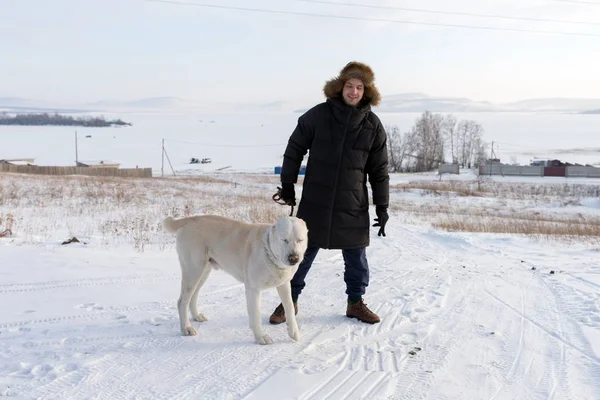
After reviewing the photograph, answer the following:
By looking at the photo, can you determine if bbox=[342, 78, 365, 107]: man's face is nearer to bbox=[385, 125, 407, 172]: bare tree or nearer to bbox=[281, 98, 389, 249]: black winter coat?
bbox=[281, 98, 389, 249]: black winter coat

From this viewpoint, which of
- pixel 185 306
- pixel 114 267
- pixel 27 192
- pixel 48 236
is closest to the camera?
pixel 185 306

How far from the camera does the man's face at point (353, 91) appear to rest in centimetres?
473

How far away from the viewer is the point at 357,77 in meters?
4.75

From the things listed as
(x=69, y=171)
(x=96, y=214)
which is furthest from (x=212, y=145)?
(x=96, y=214)

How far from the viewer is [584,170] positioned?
2388 inches

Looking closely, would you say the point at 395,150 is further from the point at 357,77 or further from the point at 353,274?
the point at 357,77

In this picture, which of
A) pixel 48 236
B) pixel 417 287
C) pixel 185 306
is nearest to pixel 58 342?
pixel 185 306

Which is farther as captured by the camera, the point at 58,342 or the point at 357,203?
the point at 357,203

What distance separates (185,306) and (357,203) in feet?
6.53

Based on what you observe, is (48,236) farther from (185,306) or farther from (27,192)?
(27,192)

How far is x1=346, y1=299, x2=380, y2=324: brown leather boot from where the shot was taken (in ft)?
16.0

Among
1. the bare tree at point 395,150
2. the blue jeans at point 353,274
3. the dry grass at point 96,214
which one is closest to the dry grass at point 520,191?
the dry grass at point 96,214

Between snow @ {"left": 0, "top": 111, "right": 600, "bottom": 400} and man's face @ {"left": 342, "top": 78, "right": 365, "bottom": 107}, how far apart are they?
89.1 inches

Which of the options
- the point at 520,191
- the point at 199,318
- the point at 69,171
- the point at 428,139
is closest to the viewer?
the point at 199,318
